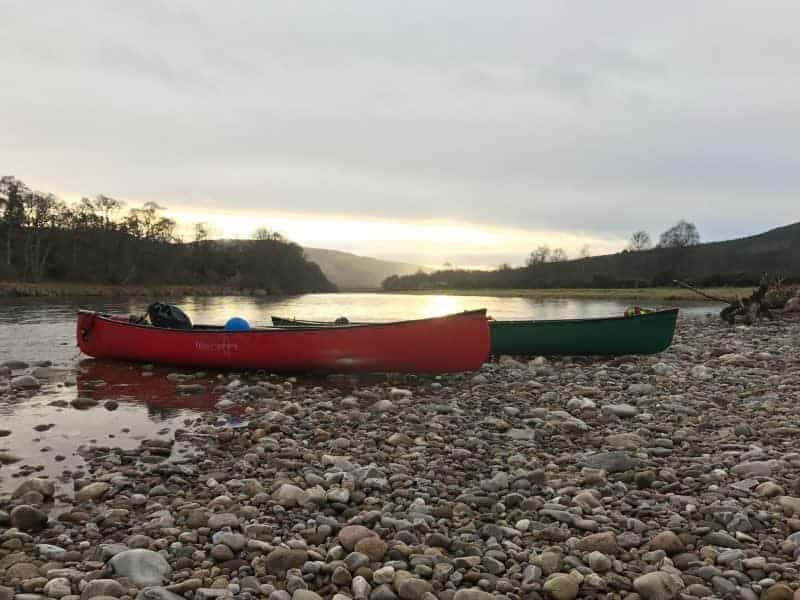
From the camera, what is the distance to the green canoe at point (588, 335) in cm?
1481

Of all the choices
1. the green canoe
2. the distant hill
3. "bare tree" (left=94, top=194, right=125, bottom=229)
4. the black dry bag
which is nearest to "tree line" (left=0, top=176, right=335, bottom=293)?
"bare tree" (left=94, top=194, right=125, bottom=229)

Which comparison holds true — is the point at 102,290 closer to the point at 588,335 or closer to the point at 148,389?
the point at 148,389

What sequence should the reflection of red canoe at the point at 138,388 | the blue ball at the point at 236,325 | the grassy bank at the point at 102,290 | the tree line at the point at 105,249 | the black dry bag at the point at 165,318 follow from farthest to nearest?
1. the tree line at the point at 105,249
2. the grassy bank at the point at 102,290
3. the black dry bag at the point at 165,318
4. the blue ball at the point at 236,325
5. the reflection of red canoe at the point at 138,388

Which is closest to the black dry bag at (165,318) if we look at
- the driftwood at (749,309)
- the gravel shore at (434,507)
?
the gravel shore at (434,507)

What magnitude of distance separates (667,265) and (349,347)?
112m

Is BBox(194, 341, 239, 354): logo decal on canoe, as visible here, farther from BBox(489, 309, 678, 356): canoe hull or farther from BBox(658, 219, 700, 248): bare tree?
BBox(658, 219, 700, 248): bare tree

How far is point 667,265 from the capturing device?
109625mm

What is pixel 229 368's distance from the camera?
13.5 m

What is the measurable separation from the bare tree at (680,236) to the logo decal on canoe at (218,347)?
118m

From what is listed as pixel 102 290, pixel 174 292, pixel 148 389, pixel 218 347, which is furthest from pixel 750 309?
pixel 174 292

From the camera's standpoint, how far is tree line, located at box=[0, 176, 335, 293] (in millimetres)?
75312

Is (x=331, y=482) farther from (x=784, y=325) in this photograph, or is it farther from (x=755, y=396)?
(x=784, y=325)

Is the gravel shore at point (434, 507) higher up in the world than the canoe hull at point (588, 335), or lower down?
lower down

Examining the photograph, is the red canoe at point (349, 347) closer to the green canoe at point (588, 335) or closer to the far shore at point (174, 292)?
the green canoe at point (588, 335)
